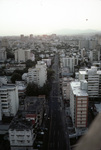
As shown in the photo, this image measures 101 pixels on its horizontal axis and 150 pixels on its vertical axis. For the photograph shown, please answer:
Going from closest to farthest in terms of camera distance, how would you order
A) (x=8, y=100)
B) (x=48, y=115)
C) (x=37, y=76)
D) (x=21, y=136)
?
1. (x=21, y=136)
2. (x=8, y=100)
3. (x=48, y=115)
4. (x=37, y=76)

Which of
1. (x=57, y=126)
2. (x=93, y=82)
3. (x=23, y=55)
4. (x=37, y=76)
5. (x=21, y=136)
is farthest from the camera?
(x=23, y=55)

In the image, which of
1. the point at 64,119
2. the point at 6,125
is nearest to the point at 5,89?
the point at 6,125

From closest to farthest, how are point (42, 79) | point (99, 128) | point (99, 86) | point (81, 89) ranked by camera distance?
point (99, 128), point (81, 89), point (99, 86), point (42, 79)

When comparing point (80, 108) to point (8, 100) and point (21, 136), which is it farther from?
point (8, 100)

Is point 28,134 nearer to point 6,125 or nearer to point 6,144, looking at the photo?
point 6,144

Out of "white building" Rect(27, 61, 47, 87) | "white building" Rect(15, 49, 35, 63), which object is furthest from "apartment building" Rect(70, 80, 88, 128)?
"white building" Rect(15, 49, 35, 63)

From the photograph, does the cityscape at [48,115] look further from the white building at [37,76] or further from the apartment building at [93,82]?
the white building at [37,76]

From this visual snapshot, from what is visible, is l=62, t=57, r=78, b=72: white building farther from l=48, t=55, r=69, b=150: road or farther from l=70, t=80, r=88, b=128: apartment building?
l=70, t=80, r=88, b=128: apartment building

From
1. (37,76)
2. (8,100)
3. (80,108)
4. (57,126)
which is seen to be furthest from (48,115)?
(37,76)
